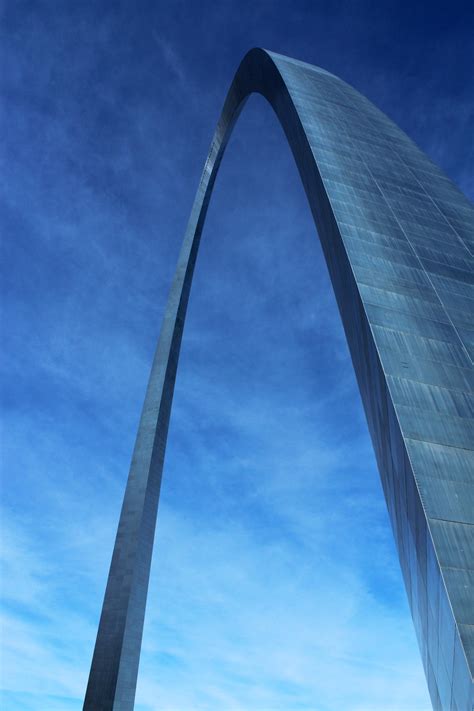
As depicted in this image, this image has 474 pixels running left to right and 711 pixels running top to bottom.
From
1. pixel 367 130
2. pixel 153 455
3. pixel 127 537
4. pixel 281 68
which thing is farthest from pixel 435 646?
pixel 281 68

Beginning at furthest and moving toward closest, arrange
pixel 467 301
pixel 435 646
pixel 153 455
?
pixel 153 455, pixel 467 301, pixel 435 646

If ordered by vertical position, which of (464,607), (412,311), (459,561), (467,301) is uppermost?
(467,301)

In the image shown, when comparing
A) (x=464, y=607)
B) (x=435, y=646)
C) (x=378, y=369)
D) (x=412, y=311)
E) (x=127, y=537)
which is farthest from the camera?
(x=127, y=537)

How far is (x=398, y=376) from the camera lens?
12.6 m

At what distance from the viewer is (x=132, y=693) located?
55.9ft

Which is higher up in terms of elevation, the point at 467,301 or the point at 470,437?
the point at 467,301

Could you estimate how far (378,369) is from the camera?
13.4 meters

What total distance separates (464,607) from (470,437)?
14.5ft

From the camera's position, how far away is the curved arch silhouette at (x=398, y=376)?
33.3ft

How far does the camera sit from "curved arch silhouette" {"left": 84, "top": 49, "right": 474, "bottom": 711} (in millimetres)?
10164

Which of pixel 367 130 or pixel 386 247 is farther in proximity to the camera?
pixel 367 130

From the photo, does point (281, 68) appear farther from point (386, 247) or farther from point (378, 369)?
point (378, 369)

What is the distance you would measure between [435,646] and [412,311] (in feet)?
30.6

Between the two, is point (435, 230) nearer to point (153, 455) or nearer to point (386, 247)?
point (386, 247)
